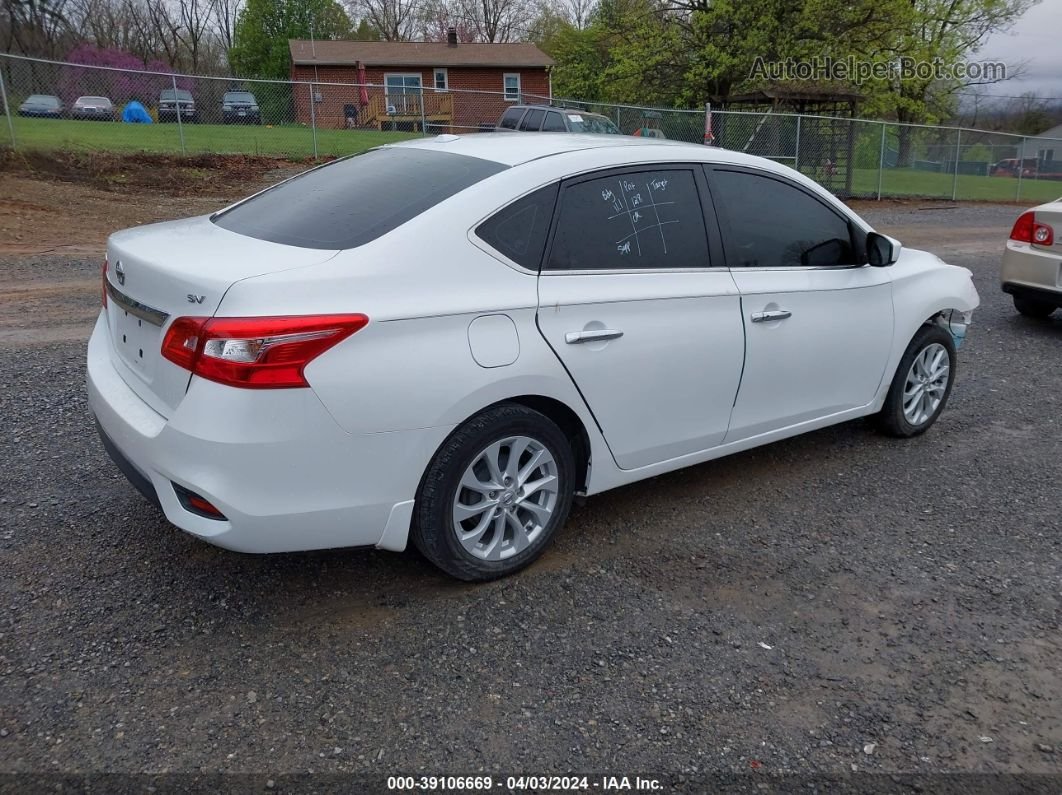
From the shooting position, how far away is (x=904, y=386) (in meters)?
5.07

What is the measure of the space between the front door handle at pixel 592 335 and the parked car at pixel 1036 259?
6.12 metres

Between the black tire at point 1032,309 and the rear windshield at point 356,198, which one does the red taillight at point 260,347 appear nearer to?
the rear windshield at point 356,198

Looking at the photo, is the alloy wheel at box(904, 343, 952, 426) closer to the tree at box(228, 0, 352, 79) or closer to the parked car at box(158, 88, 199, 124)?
the parked car at box(158, 88, 199, 124)

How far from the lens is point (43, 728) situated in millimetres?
2623

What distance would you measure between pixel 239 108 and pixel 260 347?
19805 mm

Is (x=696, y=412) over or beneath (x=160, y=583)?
over

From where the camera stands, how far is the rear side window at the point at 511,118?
2203 centimetres

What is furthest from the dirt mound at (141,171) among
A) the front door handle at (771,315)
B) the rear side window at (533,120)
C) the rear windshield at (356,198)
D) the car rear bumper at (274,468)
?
the car rear bumper at (274,468)

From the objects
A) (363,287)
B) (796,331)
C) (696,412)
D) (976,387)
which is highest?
(363,287)

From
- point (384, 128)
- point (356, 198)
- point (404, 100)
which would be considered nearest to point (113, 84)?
point (384, 128)

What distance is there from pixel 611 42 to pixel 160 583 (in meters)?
33.2

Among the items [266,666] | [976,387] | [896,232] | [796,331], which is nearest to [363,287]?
[266,666]

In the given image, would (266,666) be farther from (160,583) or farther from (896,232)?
(896,232)

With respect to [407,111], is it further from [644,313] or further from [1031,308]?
[644,313]
